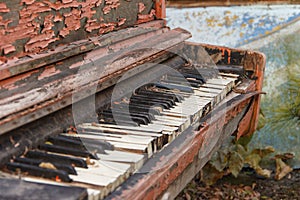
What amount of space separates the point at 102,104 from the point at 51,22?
0.43m

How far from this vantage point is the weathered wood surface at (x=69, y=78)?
5.35 ft

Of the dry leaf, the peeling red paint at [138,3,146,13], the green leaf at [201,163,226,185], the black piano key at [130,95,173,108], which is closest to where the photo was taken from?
the black piano key at [130,95,173,108]

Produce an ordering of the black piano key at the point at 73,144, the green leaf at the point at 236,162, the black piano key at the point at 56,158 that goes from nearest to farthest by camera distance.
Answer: the black piano key at the point at 56,158 → the black piano key at the point at 73,144 → the green leaf at the point at 236,162

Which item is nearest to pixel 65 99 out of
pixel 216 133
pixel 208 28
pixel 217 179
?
pixel 216 133

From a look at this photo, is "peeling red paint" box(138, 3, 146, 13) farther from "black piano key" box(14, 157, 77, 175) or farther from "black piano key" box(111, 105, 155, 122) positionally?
"black piano key" box(14, 157, 77, 175)

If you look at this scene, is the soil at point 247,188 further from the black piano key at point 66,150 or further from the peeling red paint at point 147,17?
the black piano key at point 66,150

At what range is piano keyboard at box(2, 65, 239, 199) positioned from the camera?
1.41 metres

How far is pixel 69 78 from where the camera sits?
192 centimetres

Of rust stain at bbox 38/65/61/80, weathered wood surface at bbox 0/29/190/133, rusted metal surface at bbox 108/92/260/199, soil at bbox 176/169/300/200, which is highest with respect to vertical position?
rust stain at bbox 38/65/61/80

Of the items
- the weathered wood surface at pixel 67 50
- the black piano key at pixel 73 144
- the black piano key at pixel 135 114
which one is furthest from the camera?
the black piano key at pixel 135 114

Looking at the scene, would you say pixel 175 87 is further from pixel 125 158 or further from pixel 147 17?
pixel 125 158

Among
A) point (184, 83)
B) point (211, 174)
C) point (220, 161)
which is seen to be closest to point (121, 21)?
point (184, 83)

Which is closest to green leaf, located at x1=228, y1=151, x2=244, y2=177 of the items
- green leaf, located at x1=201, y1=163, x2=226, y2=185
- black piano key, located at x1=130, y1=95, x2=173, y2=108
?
green leaf, located at x1=201, y1=163, x2=226, y2=185

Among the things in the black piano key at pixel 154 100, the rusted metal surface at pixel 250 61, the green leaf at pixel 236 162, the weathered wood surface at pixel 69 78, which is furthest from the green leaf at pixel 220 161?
the black piano key at pixel 154 100
